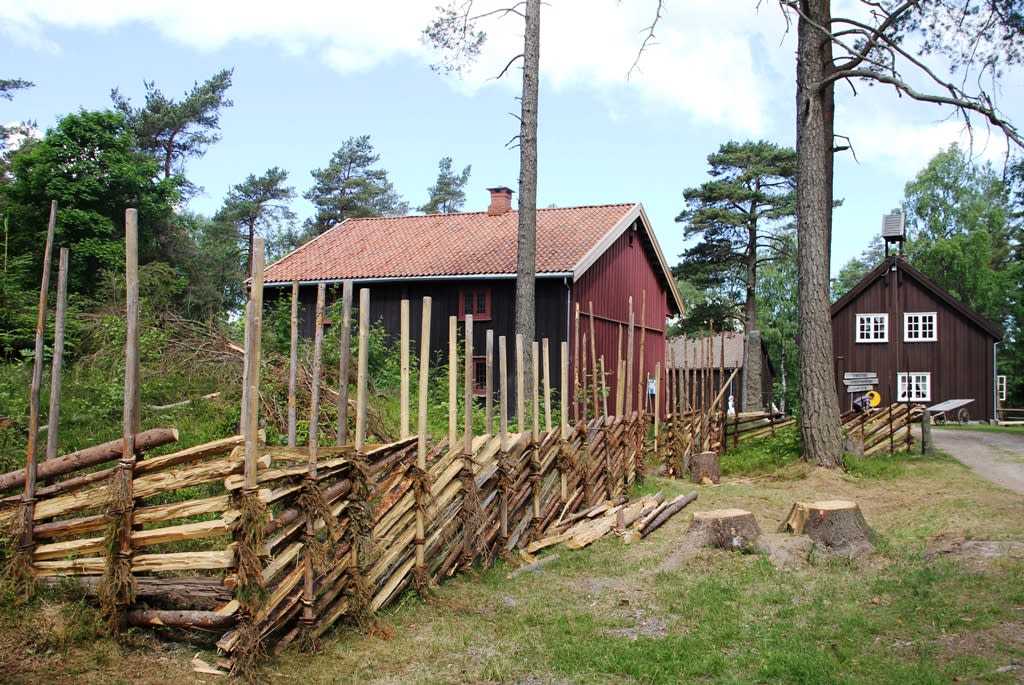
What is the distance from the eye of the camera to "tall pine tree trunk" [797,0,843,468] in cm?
1320

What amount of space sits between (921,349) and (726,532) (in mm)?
24920

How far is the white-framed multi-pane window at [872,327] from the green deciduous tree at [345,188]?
21.6 m

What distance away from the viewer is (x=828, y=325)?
44.2ft

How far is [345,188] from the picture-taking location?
132 feet

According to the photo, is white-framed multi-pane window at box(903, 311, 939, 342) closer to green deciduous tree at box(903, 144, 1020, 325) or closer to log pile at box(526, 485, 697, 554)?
green deciduous tree at box(903, 144, 1020, 325)

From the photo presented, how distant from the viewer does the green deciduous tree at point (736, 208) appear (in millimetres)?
33531

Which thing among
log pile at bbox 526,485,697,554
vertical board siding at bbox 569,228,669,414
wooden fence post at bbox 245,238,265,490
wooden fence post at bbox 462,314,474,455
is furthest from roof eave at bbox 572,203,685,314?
wooden fence post at bbox 245,238,265,490

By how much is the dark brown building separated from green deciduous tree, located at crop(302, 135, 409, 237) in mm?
21291

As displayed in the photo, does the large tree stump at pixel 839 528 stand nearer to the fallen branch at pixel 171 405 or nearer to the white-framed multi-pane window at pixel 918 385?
the fallen branch at pixel 171 405

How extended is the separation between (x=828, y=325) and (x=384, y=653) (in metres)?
10.3

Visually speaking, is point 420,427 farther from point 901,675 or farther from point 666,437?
point 666,437

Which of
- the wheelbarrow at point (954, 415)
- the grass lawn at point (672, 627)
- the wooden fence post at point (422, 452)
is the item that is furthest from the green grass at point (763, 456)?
the wheelbarrow at point (954, 415)

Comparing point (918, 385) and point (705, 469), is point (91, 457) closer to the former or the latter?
point (705, 469)

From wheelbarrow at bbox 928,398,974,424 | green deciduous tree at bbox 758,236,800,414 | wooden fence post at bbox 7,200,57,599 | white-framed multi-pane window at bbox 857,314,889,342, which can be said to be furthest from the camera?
green deciduous tree at bbox 758,236,800,414
